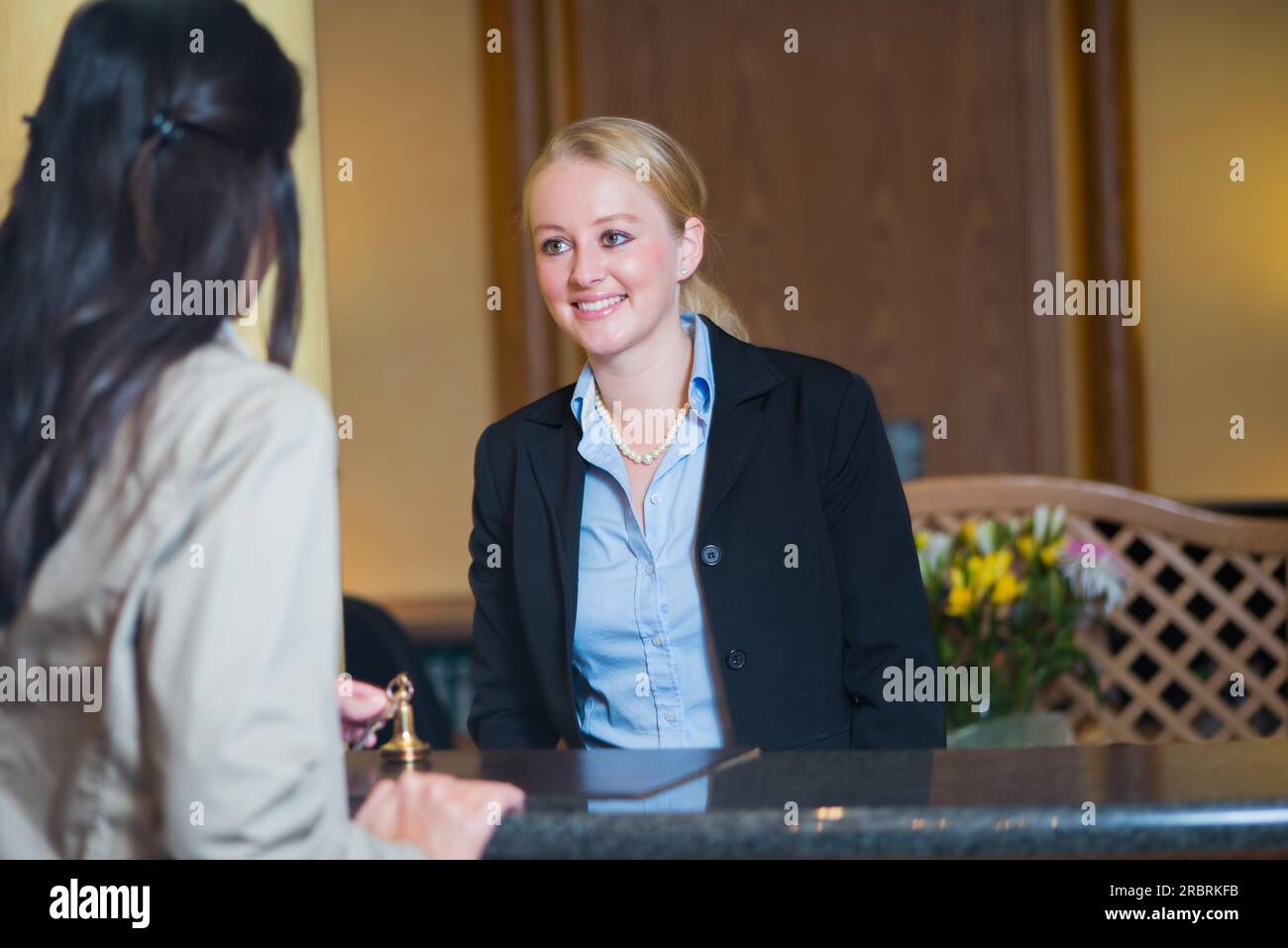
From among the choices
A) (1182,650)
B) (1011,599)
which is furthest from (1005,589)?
(1182,650)

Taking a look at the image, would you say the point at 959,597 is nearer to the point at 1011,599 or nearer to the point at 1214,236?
the point at 1011,599

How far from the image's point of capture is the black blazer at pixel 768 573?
1.49 meters

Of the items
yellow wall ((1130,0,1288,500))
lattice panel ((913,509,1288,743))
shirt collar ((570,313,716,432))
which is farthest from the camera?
yellow wall ((1130,0,1288,500))

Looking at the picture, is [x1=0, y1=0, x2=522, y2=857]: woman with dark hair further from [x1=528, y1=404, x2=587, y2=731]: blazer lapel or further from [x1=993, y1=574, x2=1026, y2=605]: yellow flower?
[x1=993, y1=574, x2=1026, y2=605]: yellow flower

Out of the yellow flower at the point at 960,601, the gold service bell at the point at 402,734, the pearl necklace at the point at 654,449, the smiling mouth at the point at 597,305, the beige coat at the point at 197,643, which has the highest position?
the smiling mouth at the point at 597,305

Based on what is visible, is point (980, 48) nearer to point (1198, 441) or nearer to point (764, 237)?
point (764, 237)

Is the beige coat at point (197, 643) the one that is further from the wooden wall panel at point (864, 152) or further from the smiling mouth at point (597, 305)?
the wooden wall panel at point (864, 152)

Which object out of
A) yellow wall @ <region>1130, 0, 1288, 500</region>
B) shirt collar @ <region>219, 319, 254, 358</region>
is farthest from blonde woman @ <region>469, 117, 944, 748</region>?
yellow wall @ <region>1130, 0, 1288, 500</region>

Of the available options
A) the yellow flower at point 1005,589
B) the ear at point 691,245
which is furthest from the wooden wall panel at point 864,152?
the ear at point 691,245

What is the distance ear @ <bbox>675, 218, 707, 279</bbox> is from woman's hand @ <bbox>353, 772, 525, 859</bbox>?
30.2 inches

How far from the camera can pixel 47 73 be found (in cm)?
98

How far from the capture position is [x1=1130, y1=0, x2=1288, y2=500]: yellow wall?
416 cm

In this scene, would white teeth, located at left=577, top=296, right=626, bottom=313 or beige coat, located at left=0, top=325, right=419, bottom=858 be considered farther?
white teeth, located at left=577, top=296, right=626, bottom=313
